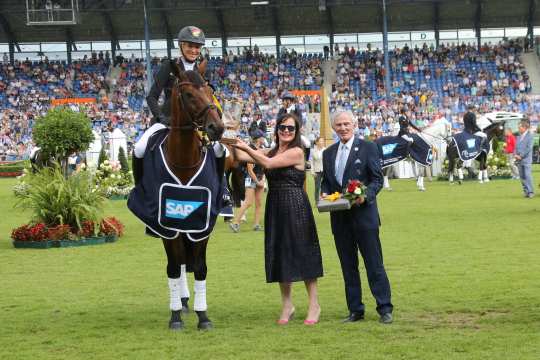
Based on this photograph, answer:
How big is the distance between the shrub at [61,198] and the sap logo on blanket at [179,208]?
316 inches

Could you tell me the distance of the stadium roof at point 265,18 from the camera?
63.4 m

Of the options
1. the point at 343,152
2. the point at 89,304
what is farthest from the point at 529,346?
the point at 89,304

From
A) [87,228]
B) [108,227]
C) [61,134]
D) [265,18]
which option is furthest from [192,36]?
[265,18]

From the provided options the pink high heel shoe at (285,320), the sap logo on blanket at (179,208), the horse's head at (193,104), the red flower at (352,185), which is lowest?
the pink high heel shoe at (285,320)

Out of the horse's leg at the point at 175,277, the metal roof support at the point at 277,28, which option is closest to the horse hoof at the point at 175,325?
the horse's leg at the point at 175,277

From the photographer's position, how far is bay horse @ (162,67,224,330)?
8531 mm

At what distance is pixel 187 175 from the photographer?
889 cm

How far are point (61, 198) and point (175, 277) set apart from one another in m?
7.81

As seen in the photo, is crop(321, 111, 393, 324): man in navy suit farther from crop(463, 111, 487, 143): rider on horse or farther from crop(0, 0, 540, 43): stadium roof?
crop(0, 0, 540, 43): stadium roof

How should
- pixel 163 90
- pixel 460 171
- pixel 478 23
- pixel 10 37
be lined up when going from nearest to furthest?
pixel 163 90, pixel 460 171, pixel 478 23, pixel 10 37

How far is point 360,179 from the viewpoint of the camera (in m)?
9.03

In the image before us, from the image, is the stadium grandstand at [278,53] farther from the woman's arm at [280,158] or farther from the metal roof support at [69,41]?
the woman's arm at [280,158]

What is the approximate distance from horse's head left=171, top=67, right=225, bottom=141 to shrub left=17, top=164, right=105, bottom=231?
8.18 metres

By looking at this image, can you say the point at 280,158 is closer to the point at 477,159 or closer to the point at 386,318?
the point at 386,318
